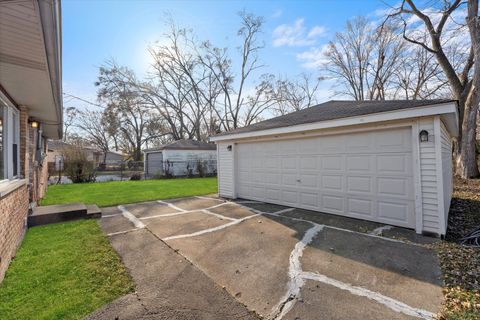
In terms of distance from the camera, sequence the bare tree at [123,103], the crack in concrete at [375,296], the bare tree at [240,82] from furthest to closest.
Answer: the bare tree at [240,82]
the bare tree at [123,103]
the crack in concrete at [375,296]

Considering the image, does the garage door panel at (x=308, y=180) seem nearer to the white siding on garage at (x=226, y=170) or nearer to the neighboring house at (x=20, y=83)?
the white siding on garage at (x=226, y=170)

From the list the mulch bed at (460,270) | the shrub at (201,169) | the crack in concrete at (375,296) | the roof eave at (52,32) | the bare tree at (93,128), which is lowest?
the crack in concrete at (375,296)

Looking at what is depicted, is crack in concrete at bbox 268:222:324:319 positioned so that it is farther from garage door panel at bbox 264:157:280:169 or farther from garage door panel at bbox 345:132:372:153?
garage door panel at bbox 264:157:280:169

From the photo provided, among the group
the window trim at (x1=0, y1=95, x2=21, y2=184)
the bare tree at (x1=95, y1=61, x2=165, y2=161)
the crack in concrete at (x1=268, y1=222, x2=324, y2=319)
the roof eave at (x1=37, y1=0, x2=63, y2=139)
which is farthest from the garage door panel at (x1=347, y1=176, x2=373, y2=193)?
the bare tree at (x1=95, y1=61, x2=165, y2=161)

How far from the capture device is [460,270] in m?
3.18

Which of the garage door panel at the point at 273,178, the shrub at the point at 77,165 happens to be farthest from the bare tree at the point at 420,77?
the shrub at the point at 77,165

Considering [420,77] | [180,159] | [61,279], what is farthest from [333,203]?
[420,77]

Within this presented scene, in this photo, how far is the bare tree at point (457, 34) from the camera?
1077 cm

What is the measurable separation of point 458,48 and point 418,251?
17.5 m

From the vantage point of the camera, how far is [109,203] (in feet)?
26.0

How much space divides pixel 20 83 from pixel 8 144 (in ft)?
4.34

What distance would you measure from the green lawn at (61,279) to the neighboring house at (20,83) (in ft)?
0.90

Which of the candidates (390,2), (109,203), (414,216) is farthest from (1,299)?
(390,2)

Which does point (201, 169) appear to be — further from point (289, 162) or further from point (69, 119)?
point (69, 119)
